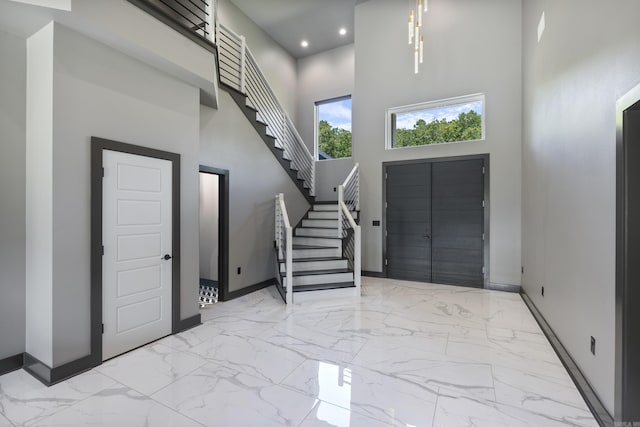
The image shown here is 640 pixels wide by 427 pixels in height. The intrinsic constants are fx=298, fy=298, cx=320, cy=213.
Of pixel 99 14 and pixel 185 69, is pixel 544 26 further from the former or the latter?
pixel 99 14

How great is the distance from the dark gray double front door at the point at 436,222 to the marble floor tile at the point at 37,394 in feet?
16.4

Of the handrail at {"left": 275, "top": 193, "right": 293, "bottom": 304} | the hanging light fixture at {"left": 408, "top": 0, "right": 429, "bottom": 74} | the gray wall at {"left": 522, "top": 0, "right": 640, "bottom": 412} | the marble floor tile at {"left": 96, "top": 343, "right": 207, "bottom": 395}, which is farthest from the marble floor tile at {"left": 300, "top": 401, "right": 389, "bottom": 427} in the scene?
the hanging light fixture at {"left": 408, "top": 0, "right": 429, "bottom": 74}

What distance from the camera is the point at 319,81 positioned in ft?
26.6

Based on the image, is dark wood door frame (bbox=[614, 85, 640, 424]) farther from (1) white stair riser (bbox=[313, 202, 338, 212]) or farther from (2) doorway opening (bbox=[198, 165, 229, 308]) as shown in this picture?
(2) doorway opening (bbox=[198, 165, 229, 308])

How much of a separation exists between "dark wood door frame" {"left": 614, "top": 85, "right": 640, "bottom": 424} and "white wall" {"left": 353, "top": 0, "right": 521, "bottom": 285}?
369cm

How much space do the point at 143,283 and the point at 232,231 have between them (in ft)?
6.07

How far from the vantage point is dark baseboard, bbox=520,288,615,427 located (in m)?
1.97

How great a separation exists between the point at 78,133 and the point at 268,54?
5.83m

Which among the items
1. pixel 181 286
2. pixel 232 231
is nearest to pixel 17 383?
pixel 181 286

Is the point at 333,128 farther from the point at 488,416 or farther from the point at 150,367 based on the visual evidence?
the point at 488,416

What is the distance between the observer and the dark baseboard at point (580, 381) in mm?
1969

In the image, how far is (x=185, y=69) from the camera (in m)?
3.34

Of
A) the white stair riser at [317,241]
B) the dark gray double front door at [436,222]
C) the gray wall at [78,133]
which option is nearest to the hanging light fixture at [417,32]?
the dark gray double front door at [436,222]

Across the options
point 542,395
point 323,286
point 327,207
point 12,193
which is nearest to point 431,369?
point 542,395
